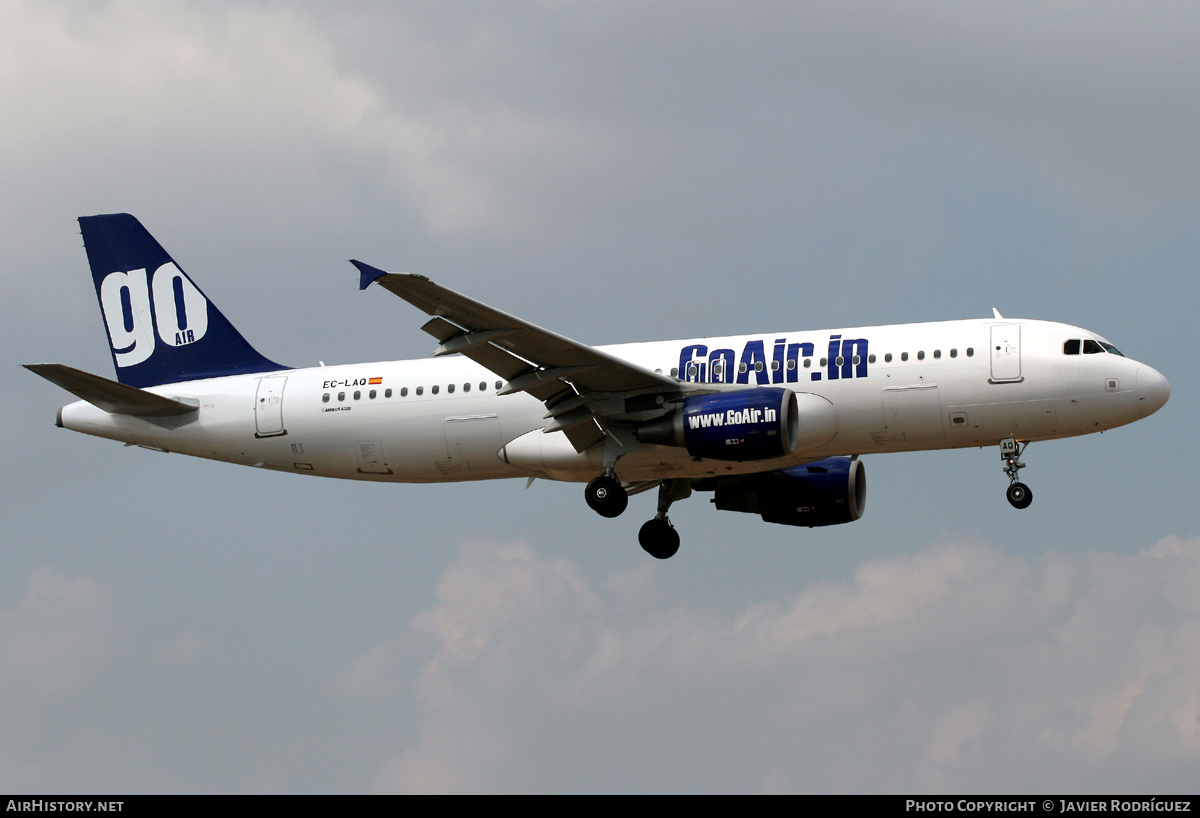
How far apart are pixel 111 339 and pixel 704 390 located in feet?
57.4

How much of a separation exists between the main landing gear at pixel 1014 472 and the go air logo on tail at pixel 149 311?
2127cm

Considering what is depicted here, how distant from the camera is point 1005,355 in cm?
3372

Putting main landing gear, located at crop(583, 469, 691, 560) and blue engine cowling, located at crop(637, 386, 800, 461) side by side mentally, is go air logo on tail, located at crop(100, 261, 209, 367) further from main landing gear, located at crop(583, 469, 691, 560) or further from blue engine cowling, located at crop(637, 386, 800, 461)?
blue engine cowling, located at crop(637, 386, 800, 461)

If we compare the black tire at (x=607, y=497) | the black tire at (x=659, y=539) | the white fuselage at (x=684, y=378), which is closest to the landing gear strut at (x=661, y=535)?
the black tire at (x=659, y=539)

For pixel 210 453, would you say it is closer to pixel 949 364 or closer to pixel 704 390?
pixel 704 390

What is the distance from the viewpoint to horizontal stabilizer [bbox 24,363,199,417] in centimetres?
3616

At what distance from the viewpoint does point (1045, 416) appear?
3369cm

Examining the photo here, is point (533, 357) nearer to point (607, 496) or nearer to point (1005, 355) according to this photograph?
point (607, 496)

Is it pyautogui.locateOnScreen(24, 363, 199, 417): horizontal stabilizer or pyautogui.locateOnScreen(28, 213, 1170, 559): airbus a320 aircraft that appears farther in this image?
pyautogui.locateOnScreen(24, 363, 199, 417): horizontal stabilizer

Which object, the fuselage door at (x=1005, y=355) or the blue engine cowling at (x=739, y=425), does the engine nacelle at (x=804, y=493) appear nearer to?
the blue engine cowling at (x=739, y=425)

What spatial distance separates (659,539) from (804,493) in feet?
13.1

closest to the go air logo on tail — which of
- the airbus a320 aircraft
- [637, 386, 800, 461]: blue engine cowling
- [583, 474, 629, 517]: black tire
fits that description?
the airbus a320 aircraft

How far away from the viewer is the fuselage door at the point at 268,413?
125 feet

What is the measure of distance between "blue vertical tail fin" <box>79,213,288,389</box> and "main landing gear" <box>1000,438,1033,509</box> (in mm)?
18987
